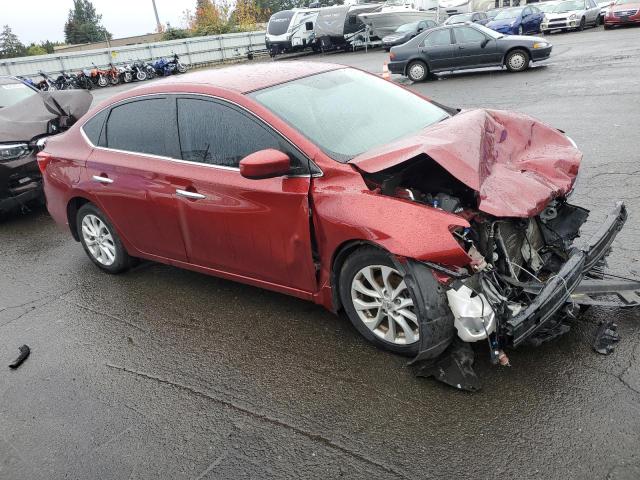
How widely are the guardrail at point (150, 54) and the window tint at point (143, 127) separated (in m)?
30.5

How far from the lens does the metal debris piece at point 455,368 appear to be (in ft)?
10.4

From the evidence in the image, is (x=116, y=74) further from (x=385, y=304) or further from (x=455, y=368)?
(x=455, y=368)

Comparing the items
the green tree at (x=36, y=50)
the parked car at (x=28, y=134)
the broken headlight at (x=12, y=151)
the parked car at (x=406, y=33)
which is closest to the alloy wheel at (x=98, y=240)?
the parked car at (x=28, y=134)

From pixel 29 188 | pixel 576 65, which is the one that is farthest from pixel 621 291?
pixel 576 65

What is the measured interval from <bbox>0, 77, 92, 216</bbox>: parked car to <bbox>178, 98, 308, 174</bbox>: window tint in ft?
13.3

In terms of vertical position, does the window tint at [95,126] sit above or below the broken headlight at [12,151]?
above

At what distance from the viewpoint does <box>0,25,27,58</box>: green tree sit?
2808 inches

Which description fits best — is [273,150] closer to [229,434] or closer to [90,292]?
[229,434]

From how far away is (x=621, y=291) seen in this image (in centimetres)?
340

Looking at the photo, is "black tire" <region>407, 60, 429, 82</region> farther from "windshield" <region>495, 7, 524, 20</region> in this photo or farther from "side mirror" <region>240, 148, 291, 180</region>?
"side mirror" <region>240, 148, 291, 180</region>

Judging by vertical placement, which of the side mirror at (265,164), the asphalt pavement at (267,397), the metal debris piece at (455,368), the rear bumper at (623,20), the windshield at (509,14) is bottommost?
the rear bumper at (623,20)

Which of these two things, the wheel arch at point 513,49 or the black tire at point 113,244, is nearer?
the black tire at point 113,244

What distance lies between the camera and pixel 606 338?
3.39 metres

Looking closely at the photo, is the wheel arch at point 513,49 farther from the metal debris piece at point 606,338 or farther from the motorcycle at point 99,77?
the motorcycle at point 99,77
